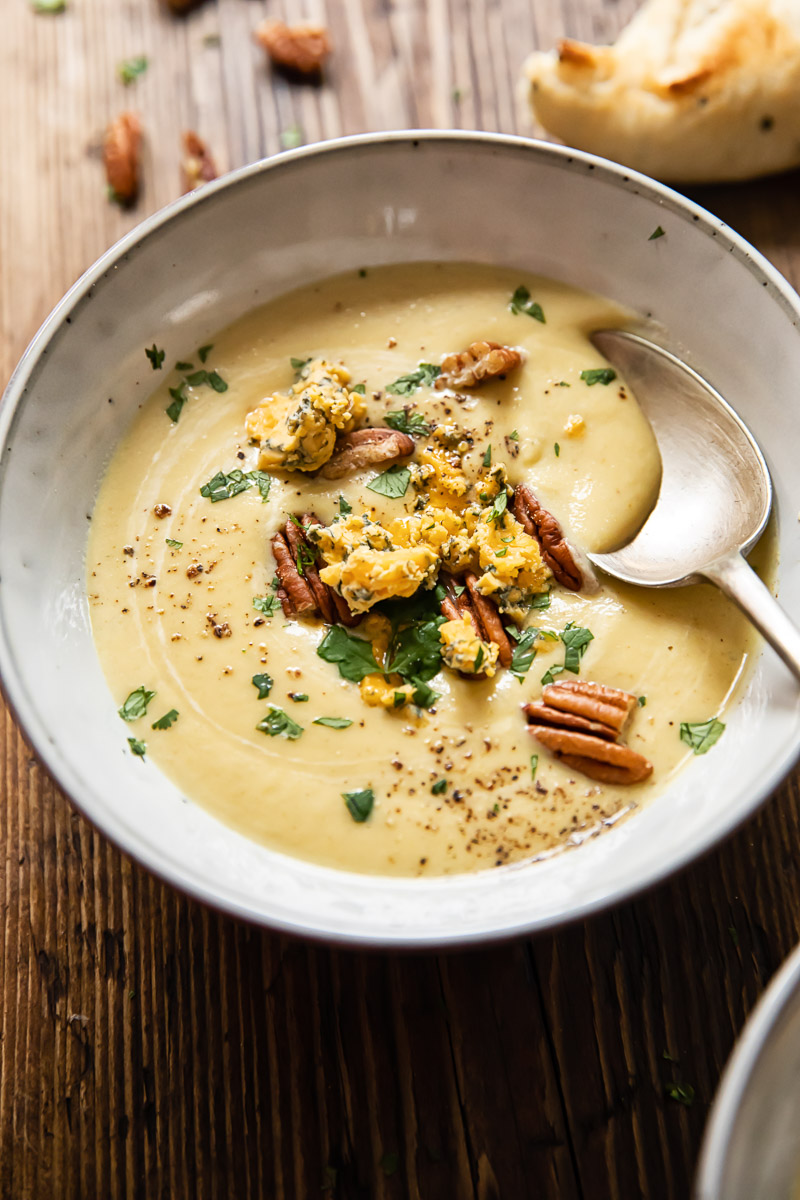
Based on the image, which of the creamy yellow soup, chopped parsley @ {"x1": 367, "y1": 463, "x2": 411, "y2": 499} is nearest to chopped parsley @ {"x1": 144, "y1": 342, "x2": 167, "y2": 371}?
the creamy yellow soup

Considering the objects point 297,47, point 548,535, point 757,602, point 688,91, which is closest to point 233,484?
point 548,535

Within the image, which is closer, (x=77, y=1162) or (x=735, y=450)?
(x=77, y=1162)

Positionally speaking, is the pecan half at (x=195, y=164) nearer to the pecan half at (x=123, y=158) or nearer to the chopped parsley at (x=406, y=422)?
the pecan half at (x=123, y=158)

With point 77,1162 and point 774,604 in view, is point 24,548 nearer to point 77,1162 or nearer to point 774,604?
point 77,1162

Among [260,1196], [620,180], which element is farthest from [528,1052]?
[620,180]

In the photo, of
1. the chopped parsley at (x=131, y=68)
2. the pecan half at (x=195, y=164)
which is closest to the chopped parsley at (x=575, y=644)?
the pecan half at (x=195, y=164)

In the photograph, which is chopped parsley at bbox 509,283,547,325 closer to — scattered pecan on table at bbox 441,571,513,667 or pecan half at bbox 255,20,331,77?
scattered pecan on table at bbox 441,571,513,667

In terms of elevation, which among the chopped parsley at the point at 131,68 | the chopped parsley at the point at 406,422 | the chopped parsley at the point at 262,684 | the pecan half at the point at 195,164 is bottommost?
the chopped parsley at the point at 262,684
